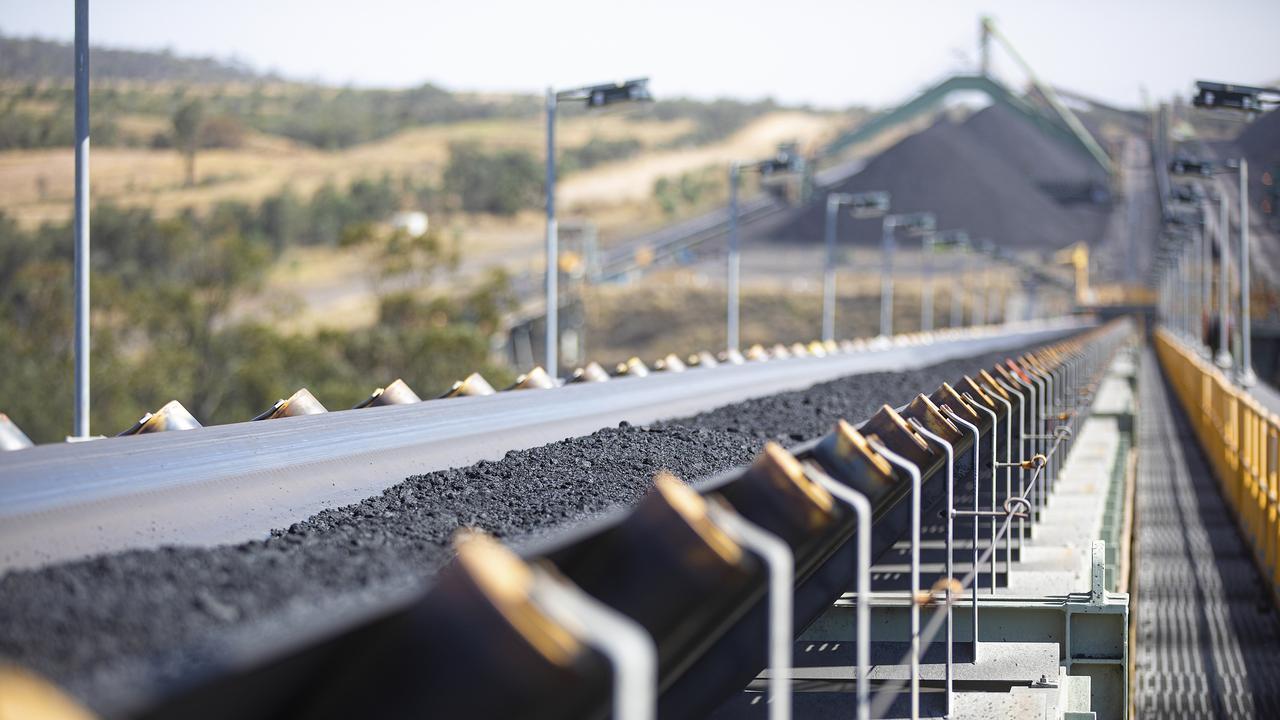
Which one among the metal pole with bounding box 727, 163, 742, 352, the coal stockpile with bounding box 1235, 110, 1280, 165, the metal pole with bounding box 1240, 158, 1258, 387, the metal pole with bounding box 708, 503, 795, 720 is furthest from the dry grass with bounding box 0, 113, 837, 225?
the metal pole with bounding box 1240, 158, 1258, 387

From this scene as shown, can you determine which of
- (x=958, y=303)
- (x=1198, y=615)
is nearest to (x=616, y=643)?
(x=1198, y=615)

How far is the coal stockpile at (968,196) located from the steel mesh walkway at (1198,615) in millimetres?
120514

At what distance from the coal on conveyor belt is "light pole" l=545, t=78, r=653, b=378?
1236 cm

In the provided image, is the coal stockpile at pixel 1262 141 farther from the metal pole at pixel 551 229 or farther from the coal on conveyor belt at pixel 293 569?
the coal on conveyor belt at pixel 293 569

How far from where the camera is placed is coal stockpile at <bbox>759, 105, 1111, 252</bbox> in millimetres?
147875

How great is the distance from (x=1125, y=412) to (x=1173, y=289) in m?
65.0

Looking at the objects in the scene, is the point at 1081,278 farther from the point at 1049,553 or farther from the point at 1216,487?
the point at 1049,553

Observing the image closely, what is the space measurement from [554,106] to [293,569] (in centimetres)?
1944

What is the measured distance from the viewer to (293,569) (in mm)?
4645

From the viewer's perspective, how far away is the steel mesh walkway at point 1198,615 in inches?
493

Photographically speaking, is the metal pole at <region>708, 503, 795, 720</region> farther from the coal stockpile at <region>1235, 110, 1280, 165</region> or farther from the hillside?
the hillside

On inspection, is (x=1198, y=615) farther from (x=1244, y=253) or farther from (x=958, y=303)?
(x=958, y=303)

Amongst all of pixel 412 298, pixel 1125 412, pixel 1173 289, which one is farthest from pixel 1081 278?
pixel 1125 412

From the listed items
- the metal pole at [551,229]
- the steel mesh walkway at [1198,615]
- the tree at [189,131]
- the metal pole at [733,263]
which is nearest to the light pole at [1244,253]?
the steel mesh walkway at [1198,615]
